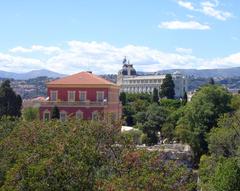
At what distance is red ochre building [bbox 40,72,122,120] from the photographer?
205 ft

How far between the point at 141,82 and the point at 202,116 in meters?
124

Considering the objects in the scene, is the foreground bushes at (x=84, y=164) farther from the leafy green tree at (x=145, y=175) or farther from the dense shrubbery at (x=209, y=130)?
the dense shrubbery at (x=209, y=130)

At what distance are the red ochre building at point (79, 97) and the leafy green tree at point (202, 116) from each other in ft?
25.1

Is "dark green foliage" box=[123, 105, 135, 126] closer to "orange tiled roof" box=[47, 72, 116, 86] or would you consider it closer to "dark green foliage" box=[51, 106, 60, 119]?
"orange tiled roof" box=[47, 72, 116, 86]

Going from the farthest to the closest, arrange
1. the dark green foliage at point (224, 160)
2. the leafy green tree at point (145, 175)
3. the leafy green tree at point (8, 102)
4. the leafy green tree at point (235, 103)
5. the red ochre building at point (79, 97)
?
the leafy green tree at point (8, 102), the red ochre building at point (79, 97), the leafy green tree at point (235, 103), the dark green foliage at point (224, 160), the leafy green tree at point (145, 175)

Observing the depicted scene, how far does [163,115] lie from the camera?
7419cm

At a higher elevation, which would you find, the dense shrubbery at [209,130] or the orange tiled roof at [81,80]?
the orange tiled roof at [81,80]

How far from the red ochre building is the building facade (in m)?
110

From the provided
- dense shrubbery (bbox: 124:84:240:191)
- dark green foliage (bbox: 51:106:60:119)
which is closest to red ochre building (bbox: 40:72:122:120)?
dark green foliage (bbox: 51:106:60:119)

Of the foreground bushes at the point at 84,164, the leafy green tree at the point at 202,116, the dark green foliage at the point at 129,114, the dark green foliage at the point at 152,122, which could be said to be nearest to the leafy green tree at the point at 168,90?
the dark green foliage at the point at 129,114

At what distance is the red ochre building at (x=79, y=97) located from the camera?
62.4 metres

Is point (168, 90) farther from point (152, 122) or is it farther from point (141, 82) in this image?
point (141, 82)

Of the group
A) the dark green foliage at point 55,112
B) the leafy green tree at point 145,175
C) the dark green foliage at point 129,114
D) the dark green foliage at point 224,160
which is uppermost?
the leafy green tree at point 145,175

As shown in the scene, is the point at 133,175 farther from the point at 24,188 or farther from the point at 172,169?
the point at 24,188
